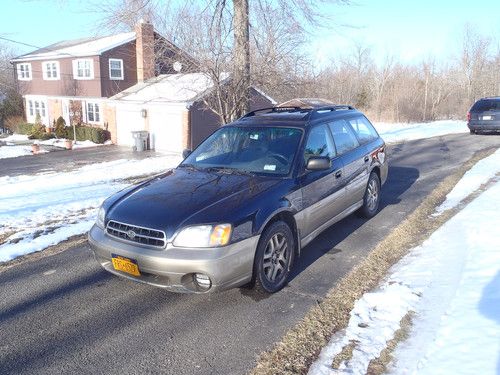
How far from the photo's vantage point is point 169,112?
70.8 feet

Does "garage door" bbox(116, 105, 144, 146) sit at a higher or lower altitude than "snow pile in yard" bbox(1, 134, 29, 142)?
higher

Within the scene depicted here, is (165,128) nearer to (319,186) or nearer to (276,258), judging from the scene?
(319,186)

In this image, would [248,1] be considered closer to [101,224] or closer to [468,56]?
[101,224]

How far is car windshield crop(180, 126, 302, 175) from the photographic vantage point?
4.73m

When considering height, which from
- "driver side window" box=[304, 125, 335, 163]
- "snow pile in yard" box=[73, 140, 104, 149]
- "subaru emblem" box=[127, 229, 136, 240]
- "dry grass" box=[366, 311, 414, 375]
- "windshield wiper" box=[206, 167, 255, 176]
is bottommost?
"dry grass" box=[366, 311, 414, 375]

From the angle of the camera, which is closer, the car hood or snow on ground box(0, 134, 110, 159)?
the car hood

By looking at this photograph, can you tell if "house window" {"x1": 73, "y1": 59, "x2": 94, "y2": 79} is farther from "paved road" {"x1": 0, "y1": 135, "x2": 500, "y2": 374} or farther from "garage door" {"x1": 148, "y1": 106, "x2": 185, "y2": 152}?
"paved road" {"x1": 0, "y1": 135, "x2": 500, "y2": 374}

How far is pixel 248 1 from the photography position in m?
14.2

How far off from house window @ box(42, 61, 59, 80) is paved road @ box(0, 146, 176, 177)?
935 centimetres

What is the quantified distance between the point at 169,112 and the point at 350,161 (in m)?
17.1

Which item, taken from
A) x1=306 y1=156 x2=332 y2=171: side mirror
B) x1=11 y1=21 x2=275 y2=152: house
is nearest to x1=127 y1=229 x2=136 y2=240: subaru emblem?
x1=306 y1=156 x2=332 y2=171: side mirror

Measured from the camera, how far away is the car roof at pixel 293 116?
520 centimetres

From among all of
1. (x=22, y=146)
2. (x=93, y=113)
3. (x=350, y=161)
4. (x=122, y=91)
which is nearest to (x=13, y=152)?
(x=22, y=146)

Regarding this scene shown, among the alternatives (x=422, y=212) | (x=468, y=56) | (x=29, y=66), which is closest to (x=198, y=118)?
(x=422, y=212)
